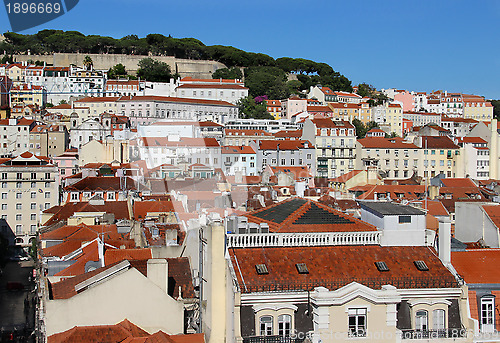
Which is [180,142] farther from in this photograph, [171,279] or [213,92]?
[171,279]

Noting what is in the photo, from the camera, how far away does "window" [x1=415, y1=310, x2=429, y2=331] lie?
44.5ft

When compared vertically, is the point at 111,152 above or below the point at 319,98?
below

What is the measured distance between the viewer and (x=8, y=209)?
56.4 m

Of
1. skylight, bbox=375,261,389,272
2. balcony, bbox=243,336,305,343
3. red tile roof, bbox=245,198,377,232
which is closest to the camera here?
balcony, bbox=243,336,305,343

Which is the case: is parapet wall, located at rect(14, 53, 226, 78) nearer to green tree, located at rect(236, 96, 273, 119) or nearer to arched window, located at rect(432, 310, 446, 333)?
green tree, located at rect(236, 96, 273, 119)

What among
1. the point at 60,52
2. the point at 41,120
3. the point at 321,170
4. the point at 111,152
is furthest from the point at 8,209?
the point at 60,52

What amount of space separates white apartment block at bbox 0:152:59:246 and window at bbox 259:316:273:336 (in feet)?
152

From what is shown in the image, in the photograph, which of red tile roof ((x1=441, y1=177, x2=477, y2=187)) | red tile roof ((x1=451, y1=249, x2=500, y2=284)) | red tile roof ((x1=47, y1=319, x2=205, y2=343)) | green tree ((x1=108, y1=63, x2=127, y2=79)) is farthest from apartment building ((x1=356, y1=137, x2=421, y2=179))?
green tree ((x1=108, y1=63, x2=127, y2=79))

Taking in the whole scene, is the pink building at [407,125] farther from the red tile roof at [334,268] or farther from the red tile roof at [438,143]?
the red tile roof at [334,268]

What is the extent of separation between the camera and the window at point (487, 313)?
14125mm

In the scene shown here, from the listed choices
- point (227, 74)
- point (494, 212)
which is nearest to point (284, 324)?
point (494, 212)

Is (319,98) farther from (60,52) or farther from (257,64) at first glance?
(60,52)

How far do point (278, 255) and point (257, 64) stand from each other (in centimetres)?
13062

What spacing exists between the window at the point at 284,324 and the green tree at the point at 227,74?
121 metres
